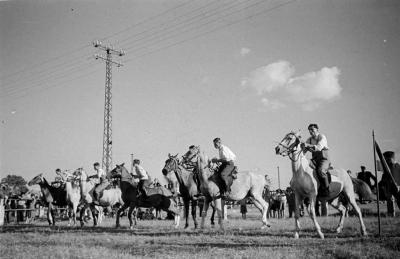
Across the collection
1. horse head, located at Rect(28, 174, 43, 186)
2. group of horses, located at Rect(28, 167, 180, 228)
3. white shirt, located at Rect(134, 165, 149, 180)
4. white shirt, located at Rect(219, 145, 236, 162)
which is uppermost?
white shirt, located at Rect(219, 145, 236, 162)

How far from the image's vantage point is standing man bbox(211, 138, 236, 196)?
13.1m

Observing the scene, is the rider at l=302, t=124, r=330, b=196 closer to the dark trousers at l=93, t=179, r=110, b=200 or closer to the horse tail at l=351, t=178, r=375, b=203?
the horse tail at l=351, t=178, r=375, b=203

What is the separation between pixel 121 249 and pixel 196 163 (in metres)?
5.43

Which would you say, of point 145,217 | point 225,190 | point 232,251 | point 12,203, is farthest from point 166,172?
point 12,203

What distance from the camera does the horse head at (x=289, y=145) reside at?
10398 mm

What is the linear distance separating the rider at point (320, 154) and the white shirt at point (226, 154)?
3326mm

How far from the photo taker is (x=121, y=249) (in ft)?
28.4

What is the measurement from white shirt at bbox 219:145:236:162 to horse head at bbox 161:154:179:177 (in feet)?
7.03

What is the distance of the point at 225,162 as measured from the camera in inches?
523

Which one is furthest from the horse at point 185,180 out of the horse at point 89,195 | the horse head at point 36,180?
the horse head at point 36,180

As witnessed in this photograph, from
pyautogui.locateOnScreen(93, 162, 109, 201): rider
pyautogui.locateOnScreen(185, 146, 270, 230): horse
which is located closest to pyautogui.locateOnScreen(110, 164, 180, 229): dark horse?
pyautogui.locateOnScreen(93, 162, 109, 201): rider

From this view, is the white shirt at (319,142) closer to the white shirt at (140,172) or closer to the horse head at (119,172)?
the white shirt at (140,172)

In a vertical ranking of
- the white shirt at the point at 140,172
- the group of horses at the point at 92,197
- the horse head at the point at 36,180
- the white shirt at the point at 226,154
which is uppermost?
the white shirt at the point at 226,154

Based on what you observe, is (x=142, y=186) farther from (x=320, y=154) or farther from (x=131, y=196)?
(x=320, y=154)
